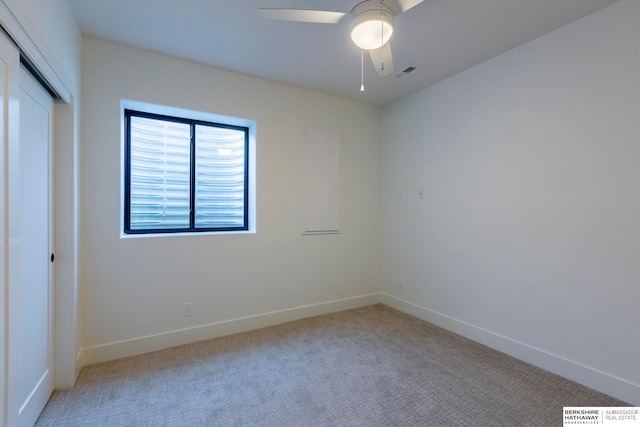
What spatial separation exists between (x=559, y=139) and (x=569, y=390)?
187 centimetres

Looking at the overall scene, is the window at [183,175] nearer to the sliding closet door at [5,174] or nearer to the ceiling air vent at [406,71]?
the sliding closet door at [5,174]

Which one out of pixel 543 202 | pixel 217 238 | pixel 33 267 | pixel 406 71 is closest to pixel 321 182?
pixel 217 238

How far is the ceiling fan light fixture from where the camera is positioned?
169cm

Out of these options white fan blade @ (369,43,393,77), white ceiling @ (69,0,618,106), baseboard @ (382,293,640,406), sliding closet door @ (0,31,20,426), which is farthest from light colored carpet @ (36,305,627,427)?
white ceiling @ (69,0,618,106)

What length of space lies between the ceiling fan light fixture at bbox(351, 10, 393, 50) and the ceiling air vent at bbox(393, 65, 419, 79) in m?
1.22

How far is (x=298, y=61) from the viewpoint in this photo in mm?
2730

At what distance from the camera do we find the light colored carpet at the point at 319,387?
5.77ft

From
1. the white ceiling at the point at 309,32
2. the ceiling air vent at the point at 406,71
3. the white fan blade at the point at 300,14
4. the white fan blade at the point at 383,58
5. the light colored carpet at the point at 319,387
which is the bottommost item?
the light colored carpet at the point at 319,387

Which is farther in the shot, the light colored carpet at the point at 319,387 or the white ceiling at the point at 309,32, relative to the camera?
the white ceiling at the point at 309,32

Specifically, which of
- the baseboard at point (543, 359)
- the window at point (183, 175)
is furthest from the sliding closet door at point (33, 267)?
the baseboard at point (543, 359)

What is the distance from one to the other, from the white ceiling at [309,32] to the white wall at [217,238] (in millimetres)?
291

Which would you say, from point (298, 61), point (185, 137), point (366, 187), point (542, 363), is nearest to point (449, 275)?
point (542, 363)

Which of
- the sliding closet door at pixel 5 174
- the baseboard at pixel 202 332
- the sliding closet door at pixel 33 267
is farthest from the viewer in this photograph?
the baseboard at pixel 202 332

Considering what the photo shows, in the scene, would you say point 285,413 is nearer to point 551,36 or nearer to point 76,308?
point 76,308
